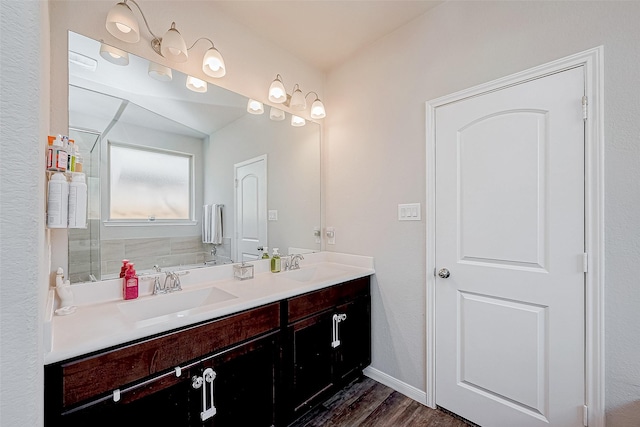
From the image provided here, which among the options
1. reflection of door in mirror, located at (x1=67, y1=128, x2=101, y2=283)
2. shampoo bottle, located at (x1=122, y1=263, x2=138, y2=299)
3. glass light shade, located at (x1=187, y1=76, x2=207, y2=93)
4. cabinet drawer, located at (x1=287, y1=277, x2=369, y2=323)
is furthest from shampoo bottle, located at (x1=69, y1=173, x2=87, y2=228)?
cabinet drawer, located at (x1=287, y1=277, x2=369, y2=323)

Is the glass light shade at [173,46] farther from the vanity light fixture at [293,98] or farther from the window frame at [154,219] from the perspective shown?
the vanity light fixture at [293,98]

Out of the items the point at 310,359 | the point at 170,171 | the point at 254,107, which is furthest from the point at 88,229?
the point at 310,359

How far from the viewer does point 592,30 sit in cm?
130

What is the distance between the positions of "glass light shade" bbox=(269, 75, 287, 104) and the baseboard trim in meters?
2.18

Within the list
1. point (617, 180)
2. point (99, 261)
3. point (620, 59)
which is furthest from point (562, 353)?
point (99, 261)

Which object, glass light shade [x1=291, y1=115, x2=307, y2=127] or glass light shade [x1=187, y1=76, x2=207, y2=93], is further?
glass light shade [x1=291, y1=115, x2=307, y2=127]

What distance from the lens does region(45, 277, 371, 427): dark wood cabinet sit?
962 millimetres

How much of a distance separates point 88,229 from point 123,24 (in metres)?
1.01

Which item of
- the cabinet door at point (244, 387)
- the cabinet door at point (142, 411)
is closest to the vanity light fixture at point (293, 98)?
the cabinet door at point (244, 387)

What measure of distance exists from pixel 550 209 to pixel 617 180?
26 centimetres

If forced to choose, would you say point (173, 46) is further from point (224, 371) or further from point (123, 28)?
point (224, 371)

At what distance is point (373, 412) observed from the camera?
1.79 m

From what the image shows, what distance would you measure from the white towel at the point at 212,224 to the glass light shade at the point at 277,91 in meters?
0.91

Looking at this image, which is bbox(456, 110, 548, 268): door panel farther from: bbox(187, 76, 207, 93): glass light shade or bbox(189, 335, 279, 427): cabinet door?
bbox(187, 76, 207, 93): glass light shade
